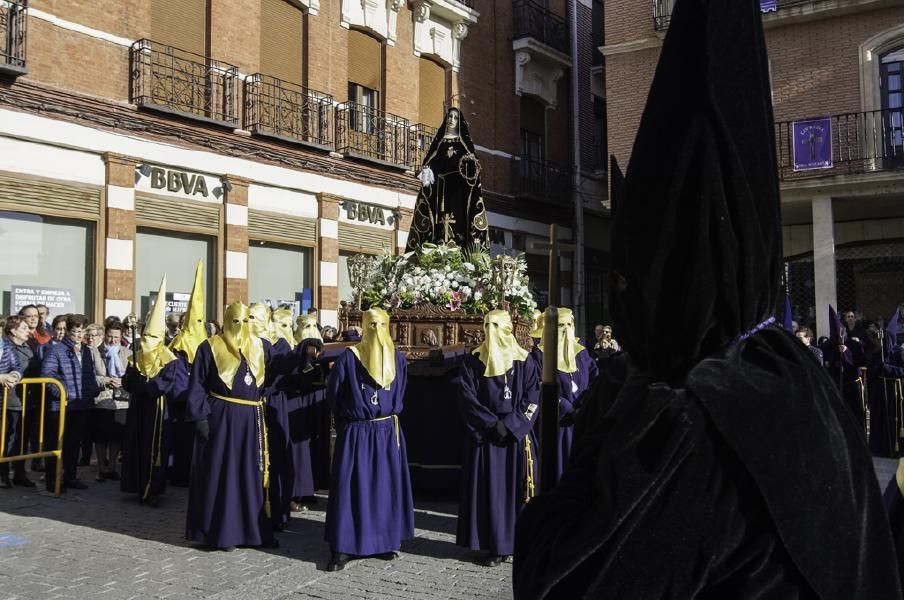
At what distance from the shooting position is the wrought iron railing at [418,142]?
21219 mm

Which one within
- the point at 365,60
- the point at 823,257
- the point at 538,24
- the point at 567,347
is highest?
the point at 538,24

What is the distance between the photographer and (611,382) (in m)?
2.23

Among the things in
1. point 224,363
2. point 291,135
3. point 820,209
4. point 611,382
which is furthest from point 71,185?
point 820,209

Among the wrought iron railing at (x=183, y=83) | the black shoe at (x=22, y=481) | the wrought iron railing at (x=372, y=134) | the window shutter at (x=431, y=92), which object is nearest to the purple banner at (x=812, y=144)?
the window shutter at (x=431, y=92)

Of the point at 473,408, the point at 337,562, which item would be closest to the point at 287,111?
the point at 473,408

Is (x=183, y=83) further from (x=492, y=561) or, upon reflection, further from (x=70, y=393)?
(x=492, y=561)

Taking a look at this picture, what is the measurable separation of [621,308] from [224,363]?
236 inches

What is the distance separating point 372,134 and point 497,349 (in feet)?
46.2

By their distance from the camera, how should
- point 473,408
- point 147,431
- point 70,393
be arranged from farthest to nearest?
point 70,393, point 147,431, point 473,408

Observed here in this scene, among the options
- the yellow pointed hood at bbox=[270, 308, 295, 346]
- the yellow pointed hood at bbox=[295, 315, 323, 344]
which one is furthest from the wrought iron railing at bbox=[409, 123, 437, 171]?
the yellow pointed hood at bbox=[270, 308, 295, 346]

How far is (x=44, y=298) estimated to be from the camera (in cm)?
1384

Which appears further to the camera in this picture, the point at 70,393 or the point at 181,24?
the point at 181,24

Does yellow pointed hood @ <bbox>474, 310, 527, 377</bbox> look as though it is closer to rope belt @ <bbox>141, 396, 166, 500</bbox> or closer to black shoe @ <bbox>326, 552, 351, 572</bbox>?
black shoe @ <bbox>326, 552, 351, 572</bbox>

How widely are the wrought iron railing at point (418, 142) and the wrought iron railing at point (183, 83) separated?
558 centimetres
